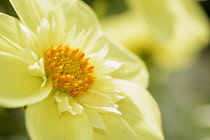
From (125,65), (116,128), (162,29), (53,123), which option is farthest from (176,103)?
(53,123)

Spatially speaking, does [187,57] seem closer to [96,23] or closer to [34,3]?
[96,23]

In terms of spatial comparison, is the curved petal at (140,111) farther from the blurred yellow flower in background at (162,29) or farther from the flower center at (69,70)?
the blurred yellow flower in background at (162,29)

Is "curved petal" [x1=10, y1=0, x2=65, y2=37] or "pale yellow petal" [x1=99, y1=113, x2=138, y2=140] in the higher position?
"curved petal" [x1=10, y1=0, x2=65, y2=37]

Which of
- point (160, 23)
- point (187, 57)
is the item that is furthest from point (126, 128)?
point (187, 57)

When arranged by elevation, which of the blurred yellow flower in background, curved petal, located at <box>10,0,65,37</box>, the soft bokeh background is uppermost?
curved petal, located at <box>10,0,65,37</box>

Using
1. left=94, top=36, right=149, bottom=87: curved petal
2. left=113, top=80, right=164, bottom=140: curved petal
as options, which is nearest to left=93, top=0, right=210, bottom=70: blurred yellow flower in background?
left=94, top=36, right=149, bottom=87: curved petal

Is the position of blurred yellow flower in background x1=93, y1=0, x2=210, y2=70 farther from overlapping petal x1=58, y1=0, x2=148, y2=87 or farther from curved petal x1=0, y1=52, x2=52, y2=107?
curved petal x1=0, y1=52, x2=52, y2=107

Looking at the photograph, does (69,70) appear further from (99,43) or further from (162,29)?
(162,29)
